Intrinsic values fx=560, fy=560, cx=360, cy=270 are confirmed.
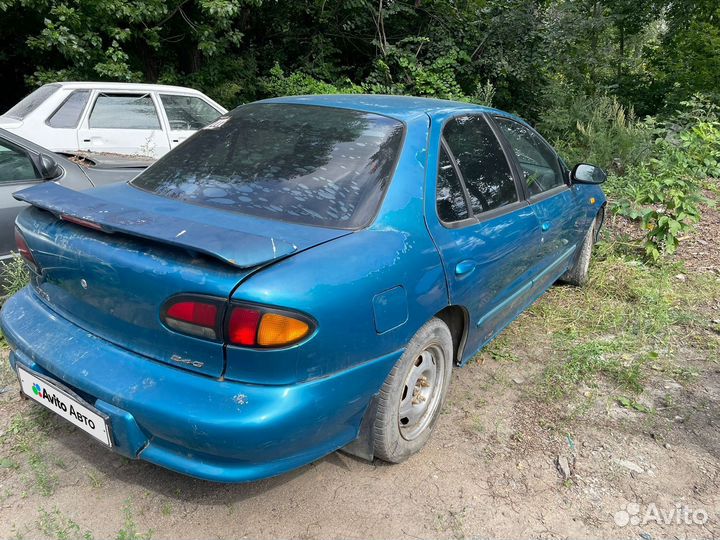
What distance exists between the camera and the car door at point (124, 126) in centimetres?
704

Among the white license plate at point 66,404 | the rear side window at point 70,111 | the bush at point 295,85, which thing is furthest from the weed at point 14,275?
the bush at point 295,85

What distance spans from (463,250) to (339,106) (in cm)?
100

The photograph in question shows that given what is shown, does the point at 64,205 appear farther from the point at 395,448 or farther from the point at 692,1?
the point at 692,1

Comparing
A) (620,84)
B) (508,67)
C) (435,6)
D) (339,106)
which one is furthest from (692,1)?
(339,106)

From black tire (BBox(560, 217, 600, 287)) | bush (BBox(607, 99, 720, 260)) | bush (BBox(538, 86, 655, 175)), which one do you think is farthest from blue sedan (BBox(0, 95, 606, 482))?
bush (BBox(538, 86, 655, 175))

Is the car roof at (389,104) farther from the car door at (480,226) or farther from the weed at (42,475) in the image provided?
the weed at (42,475)

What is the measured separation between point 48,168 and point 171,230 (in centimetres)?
260

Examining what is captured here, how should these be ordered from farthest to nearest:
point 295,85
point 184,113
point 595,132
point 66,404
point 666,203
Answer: point 295,85 → point 595,132 → point 184,113 → point 666,203 → point 66,404

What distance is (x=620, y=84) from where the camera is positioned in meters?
12.3

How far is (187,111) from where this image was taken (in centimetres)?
801

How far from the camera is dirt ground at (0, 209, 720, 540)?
2170 mm

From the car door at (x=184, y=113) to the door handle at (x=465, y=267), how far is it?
605cm

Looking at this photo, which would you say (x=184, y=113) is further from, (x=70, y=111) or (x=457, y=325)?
(x=457, y=325)
